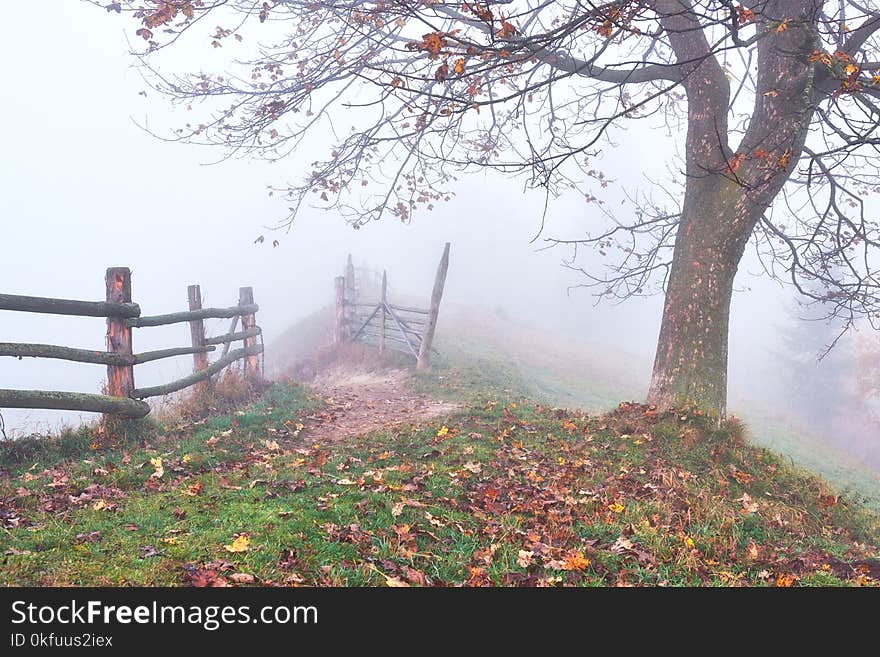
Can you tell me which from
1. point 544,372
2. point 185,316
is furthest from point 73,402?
point 544,372

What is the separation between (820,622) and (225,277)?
322 ft

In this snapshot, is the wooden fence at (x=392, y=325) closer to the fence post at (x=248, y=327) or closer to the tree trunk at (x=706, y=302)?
the fence post at (x=248, y=327)

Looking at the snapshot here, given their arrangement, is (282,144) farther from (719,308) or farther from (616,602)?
(616,602)

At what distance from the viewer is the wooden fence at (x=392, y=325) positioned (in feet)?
47.7

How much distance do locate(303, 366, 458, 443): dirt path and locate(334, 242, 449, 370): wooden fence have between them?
113cm

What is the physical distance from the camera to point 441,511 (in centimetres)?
462

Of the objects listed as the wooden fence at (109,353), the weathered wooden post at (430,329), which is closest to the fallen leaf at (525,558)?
the wooden fence at (109,353)

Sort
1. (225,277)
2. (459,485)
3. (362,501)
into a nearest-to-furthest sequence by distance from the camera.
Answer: (362,501) → (459,485) → (225,277)

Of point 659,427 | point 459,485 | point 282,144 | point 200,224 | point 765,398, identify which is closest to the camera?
point 459,485

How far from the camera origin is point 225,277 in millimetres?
92625

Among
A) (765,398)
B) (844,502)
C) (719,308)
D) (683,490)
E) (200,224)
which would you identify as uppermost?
(200,224)

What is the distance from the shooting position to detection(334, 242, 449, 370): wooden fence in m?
14.5

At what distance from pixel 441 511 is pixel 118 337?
5110 millimetres

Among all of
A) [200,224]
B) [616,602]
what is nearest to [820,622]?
[616,602]
